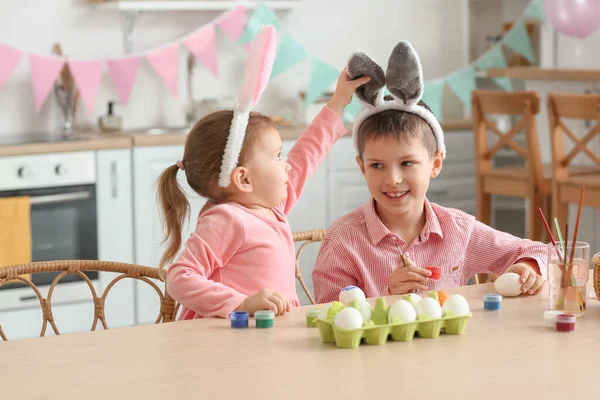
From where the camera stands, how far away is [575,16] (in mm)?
4484

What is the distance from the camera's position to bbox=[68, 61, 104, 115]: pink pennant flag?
4262 millimetres

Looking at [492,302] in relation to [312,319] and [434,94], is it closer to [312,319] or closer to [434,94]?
[312,319]

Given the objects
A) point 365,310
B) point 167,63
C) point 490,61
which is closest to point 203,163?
point 365,310

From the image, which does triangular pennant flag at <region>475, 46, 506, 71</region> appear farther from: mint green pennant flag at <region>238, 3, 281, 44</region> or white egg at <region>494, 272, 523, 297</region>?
white egg at <region>494, 272, 523, 297</region>

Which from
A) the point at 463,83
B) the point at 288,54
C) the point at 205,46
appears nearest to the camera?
the point at 205,46

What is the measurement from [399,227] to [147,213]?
7.20 ft

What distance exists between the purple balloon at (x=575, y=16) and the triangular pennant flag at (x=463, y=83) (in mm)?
613

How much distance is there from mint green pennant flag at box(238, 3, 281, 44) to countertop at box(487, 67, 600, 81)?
3.55ft

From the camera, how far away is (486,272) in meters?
2.17

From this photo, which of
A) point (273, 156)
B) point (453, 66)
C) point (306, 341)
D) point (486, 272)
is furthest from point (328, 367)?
point (453, 66)

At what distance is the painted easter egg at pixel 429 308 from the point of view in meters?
1.51

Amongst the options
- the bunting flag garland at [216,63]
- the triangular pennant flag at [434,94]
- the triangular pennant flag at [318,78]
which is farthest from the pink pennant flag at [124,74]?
the triangular pennant flag at [434,94]

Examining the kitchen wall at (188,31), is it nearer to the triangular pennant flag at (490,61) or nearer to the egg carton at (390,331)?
the triangular pennant flag at (490,61)

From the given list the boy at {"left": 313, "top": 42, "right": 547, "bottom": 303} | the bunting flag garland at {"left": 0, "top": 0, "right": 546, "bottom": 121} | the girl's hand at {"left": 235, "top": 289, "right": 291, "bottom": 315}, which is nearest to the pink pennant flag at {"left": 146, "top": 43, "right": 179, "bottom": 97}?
the bunting flag garland at {"left": 0, "top": 0, "right": 546, "bottom": 121}
